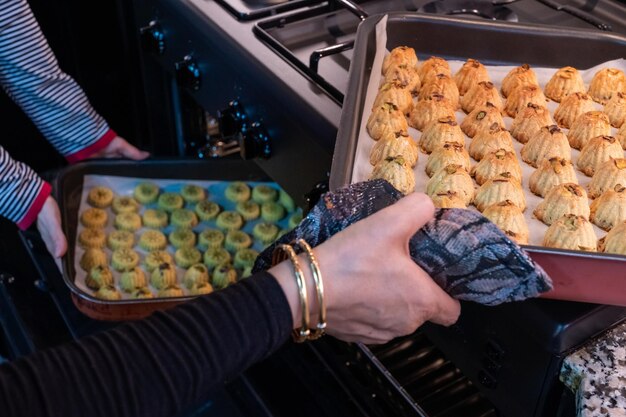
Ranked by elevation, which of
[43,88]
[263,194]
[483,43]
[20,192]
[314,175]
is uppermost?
[483,43]

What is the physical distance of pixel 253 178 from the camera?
2.08m

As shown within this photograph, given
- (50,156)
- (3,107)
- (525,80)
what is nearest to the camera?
(525,80)

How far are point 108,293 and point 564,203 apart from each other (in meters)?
1.12

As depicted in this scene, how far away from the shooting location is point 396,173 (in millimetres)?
1146

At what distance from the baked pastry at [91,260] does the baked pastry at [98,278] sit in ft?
0.09

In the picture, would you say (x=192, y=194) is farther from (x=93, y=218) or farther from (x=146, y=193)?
(x=93, y=218)

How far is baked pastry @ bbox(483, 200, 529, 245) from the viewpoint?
1.05 metres

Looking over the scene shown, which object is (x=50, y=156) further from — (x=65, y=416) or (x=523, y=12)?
(x=65, y=416)

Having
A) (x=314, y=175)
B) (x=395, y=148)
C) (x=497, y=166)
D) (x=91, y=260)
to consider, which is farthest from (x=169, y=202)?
(x=497, y=166)

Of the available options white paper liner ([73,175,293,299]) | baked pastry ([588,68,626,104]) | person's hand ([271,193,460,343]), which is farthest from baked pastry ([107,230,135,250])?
baked pastry ([588,68,626,104])

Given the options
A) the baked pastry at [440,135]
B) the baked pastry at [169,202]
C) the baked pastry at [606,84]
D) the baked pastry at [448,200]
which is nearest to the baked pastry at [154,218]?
the baked pastry at [169,202]

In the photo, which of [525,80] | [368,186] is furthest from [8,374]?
[525,80]

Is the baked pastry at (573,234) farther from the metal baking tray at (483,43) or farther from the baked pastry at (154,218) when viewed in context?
the baked pastry at (154,218)

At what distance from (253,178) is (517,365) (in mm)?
1198
